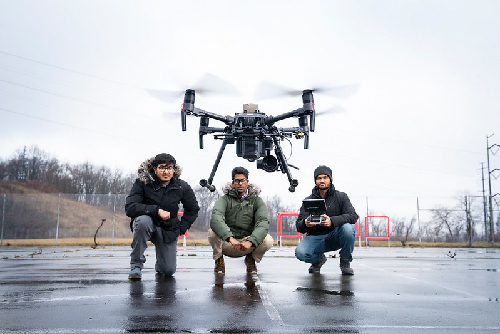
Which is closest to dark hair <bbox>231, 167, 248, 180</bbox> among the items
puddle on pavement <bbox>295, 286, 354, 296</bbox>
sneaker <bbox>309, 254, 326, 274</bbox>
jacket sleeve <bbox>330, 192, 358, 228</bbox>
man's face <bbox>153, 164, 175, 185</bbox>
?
man's face <bbox>153, 164, 175, 185</bbox>

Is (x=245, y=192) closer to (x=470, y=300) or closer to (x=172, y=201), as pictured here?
(x=172, y=201)

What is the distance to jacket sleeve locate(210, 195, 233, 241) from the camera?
5.42m

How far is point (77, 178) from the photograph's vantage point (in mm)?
62188

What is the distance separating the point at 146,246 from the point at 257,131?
1366 centimetres

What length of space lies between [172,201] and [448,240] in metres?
22.0

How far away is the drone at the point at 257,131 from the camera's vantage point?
61.7 feet

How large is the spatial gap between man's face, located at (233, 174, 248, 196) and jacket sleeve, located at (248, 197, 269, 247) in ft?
0.75

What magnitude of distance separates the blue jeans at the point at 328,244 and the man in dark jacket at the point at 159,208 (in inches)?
59.1

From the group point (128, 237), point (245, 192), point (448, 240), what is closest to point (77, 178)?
point (128, 237)

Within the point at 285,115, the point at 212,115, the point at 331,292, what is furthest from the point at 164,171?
the point at 285,115

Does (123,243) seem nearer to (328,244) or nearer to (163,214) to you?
(328,244)

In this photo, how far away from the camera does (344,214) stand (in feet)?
19.4

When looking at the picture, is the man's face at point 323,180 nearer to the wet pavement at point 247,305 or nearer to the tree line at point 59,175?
the wet pavement at point 247,305

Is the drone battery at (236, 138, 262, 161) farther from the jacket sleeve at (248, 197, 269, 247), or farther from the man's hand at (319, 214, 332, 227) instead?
the man's hand at (319, 214, 332, 227)
